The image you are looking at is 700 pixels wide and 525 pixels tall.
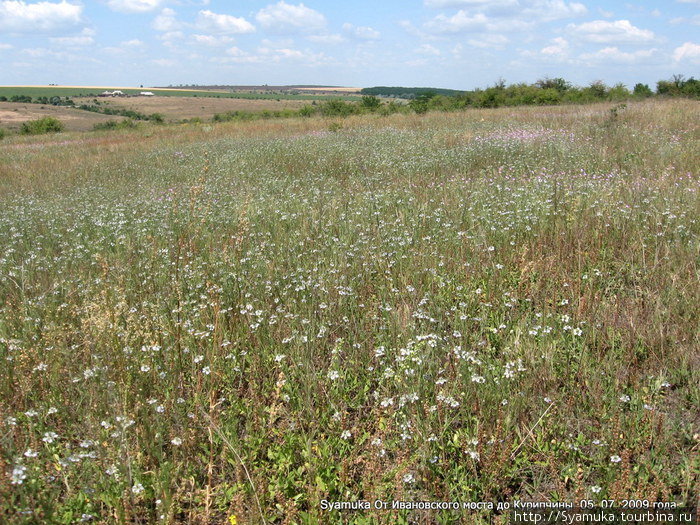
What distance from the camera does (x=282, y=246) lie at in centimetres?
489

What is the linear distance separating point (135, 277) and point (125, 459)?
259cm

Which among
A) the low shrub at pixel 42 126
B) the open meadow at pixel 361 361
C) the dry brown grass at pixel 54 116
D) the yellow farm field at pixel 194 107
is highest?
the yellow farm field at pixel 194 107

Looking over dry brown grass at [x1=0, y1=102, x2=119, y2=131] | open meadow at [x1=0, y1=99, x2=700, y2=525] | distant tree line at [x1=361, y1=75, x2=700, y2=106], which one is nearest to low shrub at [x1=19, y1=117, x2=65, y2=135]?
dry brown grass at [x1=0, y1=102, x2=119, y2=131]

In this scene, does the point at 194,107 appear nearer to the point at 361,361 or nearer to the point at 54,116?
the point at 54,116

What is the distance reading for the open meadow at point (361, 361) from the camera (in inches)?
86.9

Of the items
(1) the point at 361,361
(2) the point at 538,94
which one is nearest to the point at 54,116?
(2) the point at 538,94

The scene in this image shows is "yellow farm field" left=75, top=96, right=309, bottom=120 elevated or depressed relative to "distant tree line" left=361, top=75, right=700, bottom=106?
elevated

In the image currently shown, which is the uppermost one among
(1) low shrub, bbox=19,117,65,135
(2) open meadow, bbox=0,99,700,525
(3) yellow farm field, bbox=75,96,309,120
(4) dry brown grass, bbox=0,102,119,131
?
(3) yellow farm field, bbox=75,96,309,120

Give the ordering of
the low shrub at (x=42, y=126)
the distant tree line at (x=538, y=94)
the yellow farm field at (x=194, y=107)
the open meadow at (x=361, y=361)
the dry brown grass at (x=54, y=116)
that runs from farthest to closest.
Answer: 1. the yellow farm field at (x=194, y=107)
2. the dry brown grass at (x=54, y=116)
3. the low shrub at (x=42, y=126)
4. the distant tree line at (x=538, y=94)
5. the open meadow at (x=361, y=361)

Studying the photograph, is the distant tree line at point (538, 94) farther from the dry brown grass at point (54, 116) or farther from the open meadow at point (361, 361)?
the dry brown grass at point (54, 116)

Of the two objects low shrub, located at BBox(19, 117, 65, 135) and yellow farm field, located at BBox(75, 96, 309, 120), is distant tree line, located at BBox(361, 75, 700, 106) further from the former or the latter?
yellow farm field, located at BBox(75, 96, 309, 120)

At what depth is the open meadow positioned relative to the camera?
2207mm

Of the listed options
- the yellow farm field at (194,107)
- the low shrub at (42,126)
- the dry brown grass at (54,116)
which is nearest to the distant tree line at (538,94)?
the low shrub at (42,126)

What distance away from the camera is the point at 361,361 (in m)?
3.18
